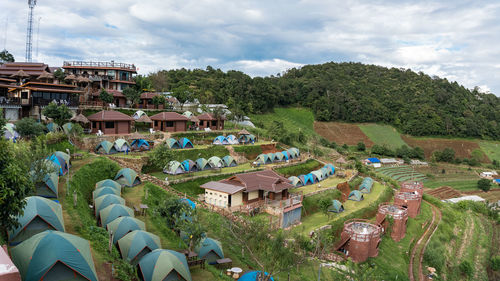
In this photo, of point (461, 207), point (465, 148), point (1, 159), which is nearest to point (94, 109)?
point (1, 159)

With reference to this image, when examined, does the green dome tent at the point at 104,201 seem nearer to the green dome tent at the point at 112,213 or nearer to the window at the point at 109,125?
the green dome tent at the point at 112,213

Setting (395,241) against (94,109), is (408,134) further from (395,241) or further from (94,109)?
(94,109)

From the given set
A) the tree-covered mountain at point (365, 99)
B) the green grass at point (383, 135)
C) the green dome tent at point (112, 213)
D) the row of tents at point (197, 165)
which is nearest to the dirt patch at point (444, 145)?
Answer: the green grass at point (383, 135)

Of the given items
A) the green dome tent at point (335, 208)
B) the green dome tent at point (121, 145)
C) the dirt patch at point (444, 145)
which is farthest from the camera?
the dirt patch at point (444, 145)

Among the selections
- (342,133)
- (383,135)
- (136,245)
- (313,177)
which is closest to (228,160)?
(313,177)

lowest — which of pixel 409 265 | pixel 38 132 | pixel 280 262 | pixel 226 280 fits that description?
pixel 409 265

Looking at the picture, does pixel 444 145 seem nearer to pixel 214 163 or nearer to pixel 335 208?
pixel 335 208
